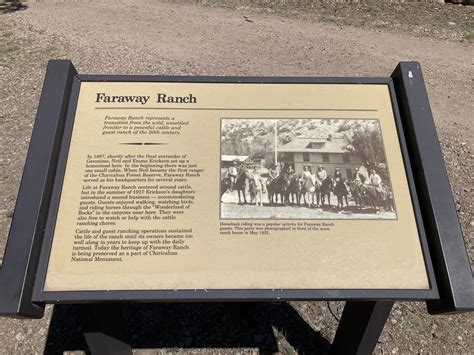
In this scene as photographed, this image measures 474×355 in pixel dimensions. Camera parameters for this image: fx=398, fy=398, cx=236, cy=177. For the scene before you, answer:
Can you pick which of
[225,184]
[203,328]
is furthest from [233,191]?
[203,328]

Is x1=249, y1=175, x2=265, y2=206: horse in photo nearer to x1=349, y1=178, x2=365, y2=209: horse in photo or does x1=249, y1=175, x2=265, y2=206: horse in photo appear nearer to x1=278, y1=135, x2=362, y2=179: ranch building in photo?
x1=278, y1=135, x2=362, y2=179: ranch building in photo

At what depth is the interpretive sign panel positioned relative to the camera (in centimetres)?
212

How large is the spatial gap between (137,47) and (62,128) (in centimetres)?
577

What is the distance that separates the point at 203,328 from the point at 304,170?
2.15m

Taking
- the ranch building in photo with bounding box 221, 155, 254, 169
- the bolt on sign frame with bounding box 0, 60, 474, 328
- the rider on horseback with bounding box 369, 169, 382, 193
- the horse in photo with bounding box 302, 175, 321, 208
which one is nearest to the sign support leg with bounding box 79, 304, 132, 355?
the bolt on sign frame with bounding box 0, 60, 474, 328

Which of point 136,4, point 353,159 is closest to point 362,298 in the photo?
point 353,159

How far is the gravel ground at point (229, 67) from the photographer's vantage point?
370 centimetres

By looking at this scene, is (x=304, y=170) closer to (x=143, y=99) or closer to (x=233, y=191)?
(x=233, y=191)

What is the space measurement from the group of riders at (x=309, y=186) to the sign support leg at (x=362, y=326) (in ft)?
2.30

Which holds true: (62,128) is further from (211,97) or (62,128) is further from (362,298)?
(362,298)

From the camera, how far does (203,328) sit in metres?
3.77

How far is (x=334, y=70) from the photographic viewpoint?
7129 mm

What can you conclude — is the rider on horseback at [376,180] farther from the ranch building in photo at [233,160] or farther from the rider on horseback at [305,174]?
the ranch building in photo at [233,160]

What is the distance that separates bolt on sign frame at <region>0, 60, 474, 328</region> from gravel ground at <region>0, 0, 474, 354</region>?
1.55 m
